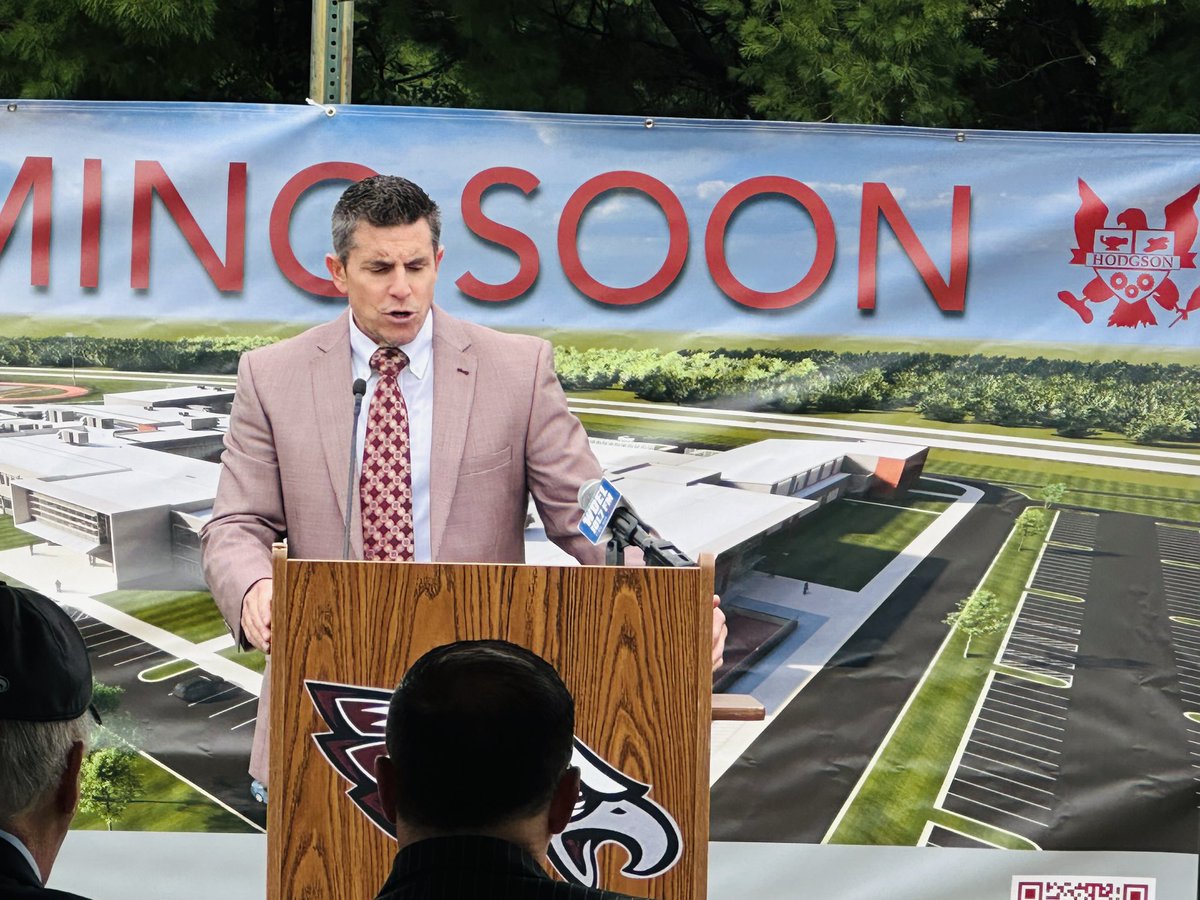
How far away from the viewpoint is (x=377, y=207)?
2371 millimetres

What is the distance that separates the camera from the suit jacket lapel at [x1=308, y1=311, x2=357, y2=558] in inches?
92.4

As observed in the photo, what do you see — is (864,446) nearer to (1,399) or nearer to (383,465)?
(383,465)

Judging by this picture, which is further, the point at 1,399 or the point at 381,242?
the point at 1,399

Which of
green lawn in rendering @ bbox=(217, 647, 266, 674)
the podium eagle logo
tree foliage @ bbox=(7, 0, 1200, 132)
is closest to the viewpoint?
the podium eagle logo

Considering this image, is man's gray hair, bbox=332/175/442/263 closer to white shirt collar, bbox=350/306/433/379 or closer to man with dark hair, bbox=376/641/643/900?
white shirt collar, bbox=350/306/433/379

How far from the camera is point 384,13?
405 centimetres

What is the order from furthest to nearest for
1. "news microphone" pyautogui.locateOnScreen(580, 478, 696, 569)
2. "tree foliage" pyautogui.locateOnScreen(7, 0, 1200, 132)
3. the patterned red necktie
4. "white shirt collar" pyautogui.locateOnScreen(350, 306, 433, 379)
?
"tree foliage" pyautogui.locateOnScreen(7, 0, 1200, 132) → "white shirt collar" pyautogui.locateOnScreen(350, 306, 433, 379) → the patterned red necktie → "news microphone" pyautogui.locateOnScreen(580, 478, 696, 569)

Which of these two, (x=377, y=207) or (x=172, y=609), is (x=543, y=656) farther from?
(x=172, y=609)

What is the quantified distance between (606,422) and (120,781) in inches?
57.0

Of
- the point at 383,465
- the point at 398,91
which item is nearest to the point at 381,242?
the point at 383,465

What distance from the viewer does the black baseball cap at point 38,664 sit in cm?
114

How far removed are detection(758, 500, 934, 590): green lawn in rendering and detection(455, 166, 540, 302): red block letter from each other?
2.86ft

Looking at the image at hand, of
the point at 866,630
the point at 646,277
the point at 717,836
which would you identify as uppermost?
the point at 646,277

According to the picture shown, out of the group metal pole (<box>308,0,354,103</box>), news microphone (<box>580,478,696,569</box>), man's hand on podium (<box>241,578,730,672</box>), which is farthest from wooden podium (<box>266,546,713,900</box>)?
metal pole (<box>308,0,354,103</box>)
